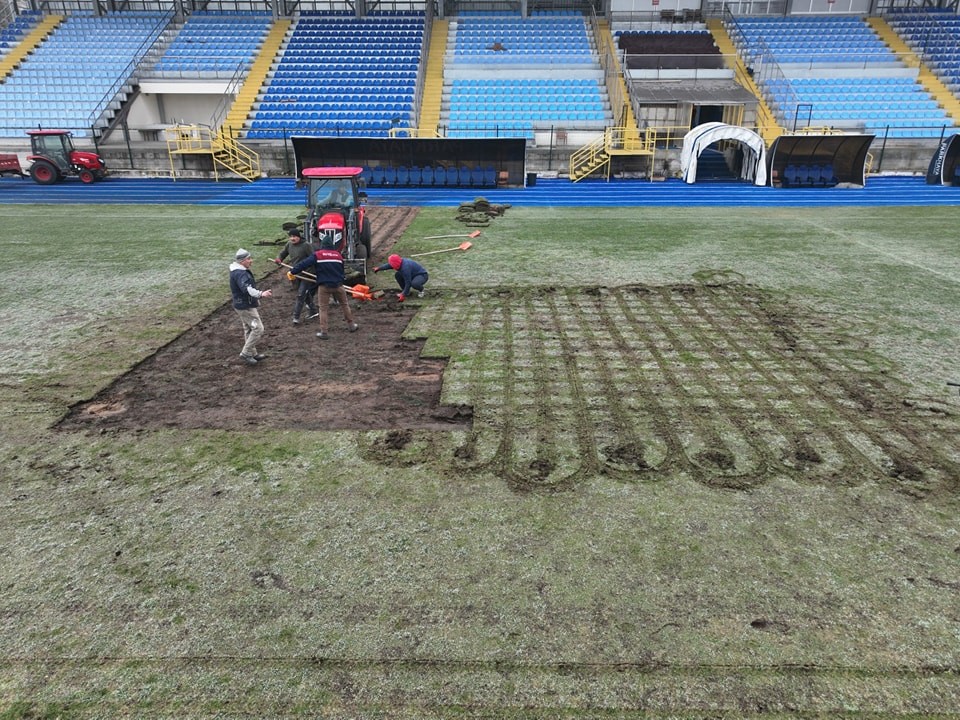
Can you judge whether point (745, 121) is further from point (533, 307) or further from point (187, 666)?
point (187, 666)

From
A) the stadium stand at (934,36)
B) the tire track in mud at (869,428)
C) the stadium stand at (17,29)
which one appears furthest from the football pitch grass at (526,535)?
the stadium stand at (17,29)

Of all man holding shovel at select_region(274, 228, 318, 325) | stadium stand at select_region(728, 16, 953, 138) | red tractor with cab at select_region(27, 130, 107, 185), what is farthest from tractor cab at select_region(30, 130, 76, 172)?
stadium stand at select_region(728, 16, 953, 138)

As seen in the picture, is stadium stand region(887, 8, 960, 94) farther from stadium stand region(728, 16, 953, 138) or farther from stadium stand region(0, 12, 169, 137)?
stadium stand region(0, 12, 169, 137)

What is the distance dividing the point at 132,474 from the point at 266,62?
32551mm

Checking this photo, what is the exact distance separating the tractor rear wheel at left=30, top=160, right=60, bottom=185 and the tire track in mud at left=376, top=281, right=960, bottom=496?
22799 mm

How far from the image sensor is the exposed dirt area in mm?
6641

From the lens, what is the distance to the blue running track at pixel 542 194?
20828 millimetres

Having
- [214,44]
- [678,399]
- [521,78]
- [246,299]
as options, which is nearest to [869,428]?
[678,399]

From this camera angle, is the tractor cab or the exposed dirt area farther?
the tractor cab

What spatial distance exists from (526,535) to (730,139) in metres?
23.6

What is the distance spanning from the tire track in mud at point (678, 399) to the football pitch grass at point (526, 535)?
4 cm

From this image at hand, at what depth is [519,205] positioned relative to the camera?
20406mm

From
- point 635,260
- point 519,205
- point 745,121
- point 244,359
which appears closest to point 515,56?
point 745,121

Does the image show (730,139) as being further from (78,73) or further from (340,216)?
(78,73)
